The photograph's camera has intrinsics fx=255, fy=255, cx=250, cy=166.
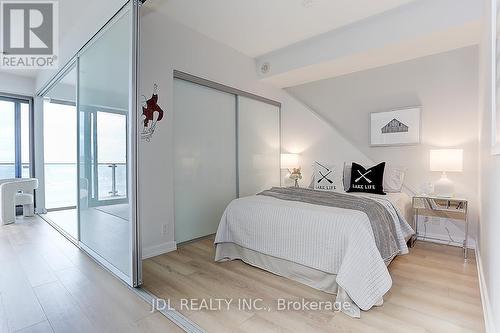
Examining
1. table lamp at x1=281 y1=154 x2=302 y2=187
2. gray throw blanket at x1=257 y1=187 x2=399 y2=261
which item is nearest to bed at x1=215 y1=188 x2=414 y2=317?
gray throw blanket at x1=257 y1=187 x2=399 y2=261

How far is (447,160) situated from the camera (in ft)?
9.54

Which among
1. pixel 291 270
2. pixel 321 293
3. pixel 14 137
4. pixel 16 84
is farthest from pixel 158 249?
pixel 16 84

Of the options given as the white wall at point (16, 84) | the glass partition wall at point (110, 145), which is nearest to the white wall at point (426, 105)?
the glass partition wall at point (110, 145)

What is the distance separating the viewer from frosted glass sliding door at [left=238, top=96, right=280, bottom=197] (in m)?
3.98

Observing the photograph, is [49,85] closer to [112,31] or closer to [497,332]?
[112,31]

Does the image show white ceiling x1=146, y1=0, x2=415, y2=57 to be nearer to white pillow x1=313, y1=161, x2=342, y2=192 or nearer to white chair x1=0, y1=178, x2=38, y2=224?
white pillow x1=313, y1=161, x2=342, y2=192

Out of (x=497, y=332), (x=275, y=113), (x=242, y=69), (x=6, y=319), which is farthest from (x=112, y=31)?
(x=497, y=332)

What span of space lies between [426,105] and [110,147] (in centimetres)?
377

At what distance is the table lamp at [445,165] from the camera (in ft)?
9.38

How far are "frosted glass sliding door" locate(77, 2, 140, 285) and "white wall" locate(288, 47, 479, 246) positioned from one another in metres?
3.19

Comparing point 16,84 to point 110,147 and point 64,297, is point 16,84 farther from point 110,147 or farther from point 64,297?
point 64,297

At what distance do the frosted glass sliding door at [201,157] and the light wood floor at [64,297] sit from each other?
43.4 inches

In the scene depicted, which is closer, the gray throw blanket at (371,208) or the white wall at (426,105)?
the gray throw blanket at (371,208)

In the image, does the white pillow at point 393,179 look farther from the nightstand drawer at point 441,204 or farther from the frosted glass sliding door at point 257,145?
the frosted glass sliding door at point 257,145
